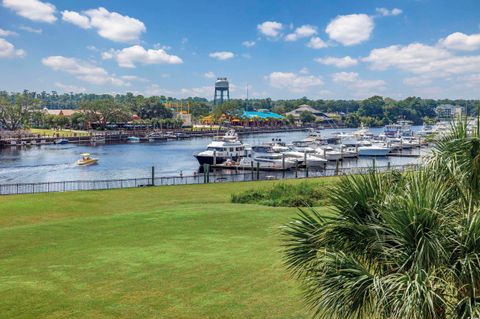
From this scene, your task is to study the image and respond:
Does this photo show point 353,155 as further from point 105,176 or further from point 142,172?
point 105,176

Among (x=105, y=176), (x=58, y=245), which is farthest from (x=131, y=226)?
(x=105, y=176)

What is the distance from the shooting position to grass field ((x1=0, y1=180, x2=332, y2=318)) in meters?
13.2

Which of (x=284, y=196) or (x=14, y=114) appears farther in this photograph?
(x=14, y=114)

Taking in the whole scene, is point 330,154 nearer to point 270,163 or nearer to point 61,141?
point 270,163

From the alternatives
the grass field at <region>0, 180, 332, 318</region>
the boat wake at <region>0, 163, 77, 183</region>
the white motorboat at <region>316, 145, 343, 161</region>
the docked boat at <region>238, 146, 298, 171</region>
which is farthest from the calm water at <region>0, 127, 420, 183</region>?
the grass field at <region>0, 180, 332, 318</region>

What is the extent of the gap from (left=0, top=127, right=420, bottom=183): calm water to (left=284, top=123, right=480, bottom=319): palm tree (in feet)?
192

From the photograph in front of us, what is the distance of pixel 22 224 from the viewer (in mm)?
27312

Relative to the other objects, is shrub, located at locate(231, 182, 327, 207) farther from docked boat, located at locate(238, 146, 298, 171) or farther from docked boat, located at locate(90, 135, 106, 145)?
Result: docked boat, located at locate(90, 135, 106, 145)

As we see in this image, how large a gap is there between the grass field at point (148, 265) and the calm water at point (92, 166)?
41097 mm

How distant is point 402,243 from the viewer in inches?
302

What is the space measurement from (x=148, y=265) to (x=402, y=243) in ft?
37.9

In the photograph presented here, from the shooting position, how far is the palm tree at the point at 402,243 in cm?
722

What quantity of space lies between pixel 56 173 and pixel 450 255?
237 ft

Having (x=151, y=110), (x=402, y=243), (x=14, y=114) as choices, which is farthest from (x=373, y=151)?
(x=151, y=110)
